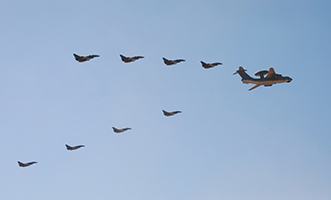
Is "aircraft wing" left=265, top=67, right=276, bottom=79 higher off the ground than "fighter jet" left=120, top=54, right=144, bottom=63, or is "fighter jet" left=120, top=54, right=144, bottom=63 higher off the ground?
"aircraft wing" left=265, top=67, right=276, bottom=79

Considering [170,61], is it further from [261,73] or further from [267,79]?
[267,79]

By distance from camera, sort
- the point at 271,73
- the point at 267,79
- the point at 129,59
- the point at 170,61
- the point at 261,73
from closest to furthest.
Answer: the point at 271,73, the point at 261,73, the point at 267,79, the point at 129,59, the point at 170,61

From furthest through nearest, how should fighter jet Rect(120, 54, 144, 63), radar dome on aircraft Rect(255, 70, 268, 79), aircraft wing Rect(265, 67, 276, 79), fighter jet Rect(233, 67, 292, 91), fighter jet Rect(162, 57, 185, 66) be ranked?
fighter jet Rect(162, 57, 185, 66), fighter jet Rect(120, 54, 144, 63), fighter jet Rect(233, 67, 292, 91), aircraft wing Rect(265, 67, 276, 79), radar dome on aircraft Rect(255, 70, 268, 79)

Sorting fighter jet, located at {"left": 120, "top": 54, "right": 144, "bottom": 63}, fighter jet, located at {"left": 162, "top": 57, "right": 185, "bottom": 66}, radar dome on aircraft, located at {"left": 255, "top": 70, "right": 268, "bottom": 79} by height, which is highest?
radar dome on aircraft, located at {"left": 255, "top": 70, "right": 268, "bottom": 79}

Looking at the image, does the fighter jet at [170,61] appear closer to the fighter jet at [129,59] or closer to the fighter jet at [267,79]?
the fighter jet at [129,59]

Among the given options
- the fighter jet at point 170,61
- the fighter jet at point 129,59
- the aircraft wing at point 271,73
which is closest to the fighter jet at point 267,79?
the aircraft wing at point 271,73

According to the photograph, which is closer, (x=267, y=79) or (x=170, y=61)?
(x=267, y=79)

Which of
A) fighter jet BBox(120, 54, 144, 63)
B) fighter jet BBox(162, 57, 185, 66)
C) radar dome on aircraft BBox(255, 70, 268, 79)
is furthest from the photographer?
fighter jet BBox(162, 57, 185, 66)

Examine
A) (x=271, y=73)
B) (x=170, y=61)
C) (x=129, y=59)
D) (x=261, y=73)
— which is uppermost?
(x=271, y=73)

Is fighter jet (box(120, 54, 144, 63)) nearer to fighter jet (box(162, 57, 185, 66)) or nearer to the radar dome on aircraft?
fighter jet (box(162, 57, 185, 66))

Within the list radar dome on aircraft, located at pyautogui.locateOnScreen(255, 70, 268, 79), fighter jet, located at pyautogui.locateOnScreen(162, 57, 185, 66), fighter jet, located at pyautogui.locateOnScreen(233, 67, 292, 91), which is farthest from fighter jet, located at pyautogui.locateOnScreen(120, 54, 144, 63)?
radar dome on aircraft, located at pyautogui.locateOnScreen(255, 70, 268, 79)

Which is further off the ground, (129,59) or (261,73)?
(261,73)

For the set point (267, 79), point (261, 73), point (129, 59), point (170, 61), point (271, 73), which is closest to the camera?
point (271, 73)

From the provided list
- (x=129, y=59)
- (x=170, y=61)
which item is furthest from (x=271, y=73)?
(x=129, y=59)
